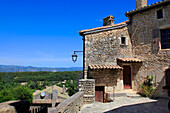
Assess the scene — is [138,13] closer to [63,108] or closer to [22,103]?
[63,108]

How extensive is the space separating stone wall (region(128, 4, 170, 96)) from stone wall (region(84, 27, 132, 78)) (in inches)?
49.2

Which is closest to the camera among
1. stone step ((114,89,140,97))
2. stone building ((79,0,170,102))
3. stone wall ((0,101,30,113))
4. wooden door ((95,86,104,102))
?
stone wall ((0,101,30,113))

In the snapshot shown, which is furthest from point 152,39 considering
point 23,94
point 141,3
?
point 23,94

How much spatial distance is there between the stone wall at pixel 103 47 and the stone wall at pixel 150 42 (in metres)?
1.25

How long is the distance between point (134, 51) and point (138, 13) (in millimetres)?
2750

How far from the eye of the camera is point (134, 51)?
1045 cm

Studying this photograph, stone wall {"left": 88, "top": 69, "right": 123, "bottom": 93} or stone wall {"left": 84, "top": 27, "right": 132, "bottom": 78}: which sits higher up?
stone wall {"left": 84, "top": 27, "right": 132, "bottom": 78}

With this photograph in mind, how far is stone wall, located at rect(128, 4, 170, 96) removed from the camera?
891 centimetres

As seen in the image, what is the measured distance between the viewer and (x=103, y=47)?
33.1ft

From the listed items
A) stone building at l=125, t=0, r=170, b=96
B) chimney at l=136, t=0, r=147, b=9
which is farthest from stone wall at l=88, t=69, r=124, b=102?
chimney at l=136, t=0, r=147, b=9

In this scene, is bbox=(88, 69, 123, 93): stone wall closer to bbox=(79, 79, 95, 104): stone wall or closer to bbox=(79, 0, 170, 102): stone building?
bbox=(79, 0, 170, 102): stone building

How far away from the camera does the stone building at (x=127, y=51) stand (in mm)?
9203

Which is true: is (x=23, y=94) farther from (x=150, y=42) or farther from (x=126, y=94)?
(x=150, y=42)

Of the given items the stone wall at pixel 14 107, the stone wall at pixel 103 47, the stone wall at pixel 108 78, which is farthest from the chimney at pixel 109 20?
the stone wall at pixel 14 107
